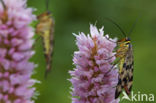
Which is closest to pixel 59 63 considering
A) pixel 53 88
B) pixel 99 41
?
pixel 53 88

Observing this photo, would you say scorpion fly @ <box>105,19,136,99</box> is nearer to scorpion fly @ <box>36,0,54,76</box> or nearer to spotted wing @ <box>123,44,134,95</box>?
spotted wing @ <box>123,44,134,95</box>

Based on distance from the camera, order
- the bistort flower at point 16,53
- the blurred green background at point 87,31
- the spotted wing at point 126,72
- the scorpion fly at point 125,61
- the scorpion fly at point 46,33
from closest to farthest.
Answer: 1. the bistort flower at point 16,53
2. the scorpion fly at point 46,33
3. the spotted wing at point 126,72
4. the scorpion fly at point 125,61
5. the blurred green background at point 87,31

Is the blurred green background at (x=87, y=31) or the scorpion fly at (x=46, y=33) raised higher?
the blurred green background at (x=87, y=31)

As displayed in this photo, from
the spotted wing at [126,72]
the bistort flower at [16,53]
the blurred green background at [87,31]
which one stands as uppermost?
the blurred green background at [87,31]

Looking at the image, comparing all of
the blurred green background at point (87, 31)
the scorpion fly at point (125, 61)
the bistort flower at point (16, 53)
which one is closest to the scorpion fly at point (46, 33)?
the bistort flower at point (16, 53)

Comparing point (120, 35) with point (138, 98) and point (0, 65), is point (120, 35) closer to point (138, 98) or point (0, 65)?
point (138, 98)

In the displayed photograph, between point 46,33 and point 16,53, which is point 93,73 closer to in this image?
point 46,33

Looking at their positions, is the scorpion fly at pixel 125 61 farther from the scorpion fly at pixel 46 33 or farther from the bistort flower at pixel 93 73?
the scorpion fly at pixel 46 33
